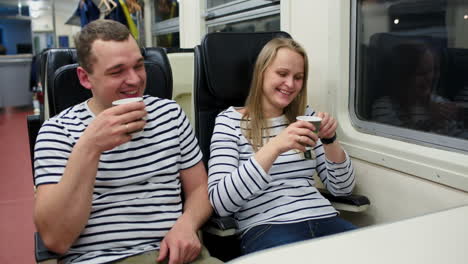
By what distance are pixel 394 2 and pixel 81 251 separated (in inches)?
63.6

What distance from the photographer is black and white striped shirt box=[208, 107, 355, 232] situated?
1.50m

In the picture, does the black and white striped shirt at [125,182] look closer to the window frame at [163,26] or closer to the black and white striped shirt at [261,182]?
the black and white striped shirt at [261,182]

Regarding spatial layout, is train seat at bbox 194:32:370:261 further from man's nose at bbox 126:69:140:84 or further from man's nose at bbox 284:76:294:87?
man's nose at bbox 126:69:140:84

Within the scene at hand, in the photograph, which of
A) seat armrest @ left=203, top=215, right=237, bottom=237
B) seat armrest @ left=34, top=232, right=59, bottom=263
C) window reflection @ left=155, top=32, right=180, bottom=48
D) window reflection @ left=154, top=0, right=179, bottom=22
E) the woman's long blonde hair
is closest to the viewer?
seat armrest @ left=34, top=232, right=59, bottom=263

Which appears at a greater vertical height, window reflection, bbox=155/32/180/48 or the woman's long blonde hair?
window reflection, bbox=155/32/180/48

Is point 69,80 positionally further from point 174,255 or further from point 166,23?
point 166,23

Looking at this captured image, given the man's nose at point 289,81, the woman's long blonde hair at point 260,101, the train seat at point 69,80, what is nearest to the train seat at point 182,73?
the train seat at point 69,80

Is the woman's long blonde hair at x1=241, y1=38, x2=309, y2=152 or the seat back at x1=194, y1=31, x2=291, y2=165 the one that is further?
the seat back at x1=194, y1=31, x2=291, y2=165

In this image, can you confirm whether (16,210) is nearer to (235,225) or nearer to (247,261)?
(235,225)

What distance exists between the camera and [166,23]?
518 cm

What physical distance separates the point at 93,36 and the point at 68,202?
524mm

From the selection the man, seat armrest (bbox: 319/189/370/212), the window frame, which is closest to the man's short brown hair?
the man

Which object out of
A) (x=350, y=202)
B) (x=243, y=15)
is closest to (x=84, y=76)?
(x=350, y=202)

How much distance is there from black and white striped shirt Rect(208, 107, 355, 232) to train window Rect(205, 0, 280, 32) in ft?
3.93
